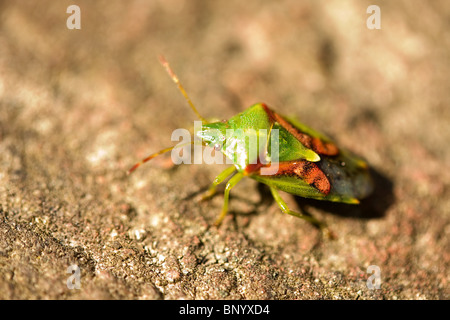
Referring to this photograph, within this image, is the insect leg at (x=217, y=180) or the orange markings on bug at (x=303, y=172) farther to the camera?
the insect leg at (x=217, y=180)

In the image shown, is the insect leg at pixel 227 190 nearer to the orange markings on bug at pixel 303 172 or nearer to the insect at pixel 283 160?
the insect at pixel 283 160

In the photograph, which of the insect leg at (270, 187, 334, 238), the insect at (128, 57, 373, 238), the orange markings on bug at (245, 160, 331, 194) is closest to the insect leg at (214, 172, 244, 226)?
the insect at (128, 57, 373, 238)

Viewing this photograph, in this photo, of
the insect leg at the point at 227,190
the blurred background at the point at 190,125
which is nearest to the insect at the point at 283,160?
the insect leg at the point at 227,190

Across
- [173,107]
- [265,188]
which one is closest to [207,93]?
[173,107]

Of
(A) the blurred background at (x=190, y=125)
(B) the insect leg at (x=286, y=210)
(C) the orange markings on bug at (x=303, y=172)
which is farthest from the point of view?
(B) the insect leg at (x=286, y=210)

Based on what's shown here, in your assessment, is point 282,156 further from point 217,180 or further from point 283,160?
point 217,180

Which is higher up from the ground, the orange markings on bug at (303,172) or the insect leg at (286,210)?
the orange markings on bug at (303,172)

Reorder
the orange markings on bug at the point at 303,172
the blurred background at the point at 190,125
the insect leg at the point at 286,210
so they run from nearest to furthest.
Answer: the blurred background at the point at 190,125, the orange markings on bug at the point at 303,172, the insect leg at the point at 286,210
